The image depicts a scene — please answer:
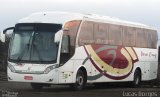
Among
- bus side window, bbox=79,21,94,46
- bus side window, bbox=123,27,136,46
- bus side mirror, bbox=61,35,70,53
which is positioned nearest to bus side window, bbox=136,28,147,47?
bus side window, bbox=123,27,136,46

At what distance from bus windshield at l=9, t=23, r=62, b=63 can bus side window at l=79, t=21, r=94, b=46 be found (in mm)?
1674

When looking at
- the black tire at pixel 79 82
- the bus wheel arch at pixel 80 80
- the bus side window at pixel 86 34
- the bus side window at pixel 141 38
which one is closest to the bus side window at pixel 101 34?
the bus side window at pixel 86 34

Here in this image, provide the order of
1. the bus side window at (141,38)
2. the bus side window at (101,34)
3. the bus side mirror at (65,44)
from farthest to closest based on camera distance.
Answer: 1. the bus side window at (141,38)
2. the bus side window at (101,34)
3. the bus side mirror at (65,44)

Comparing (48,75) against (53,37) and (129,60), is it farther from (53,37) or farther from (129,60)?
(129,60)

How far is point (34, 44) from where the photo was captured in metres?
24.4

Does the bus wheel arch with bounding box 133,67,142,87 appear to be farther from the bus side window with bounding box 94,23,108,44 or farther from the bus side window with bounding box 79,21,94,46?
the bus side window with bounding box 79,21,94,46

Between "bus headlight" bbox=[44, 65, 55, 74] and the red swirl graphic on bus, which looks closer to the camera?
"bus headlight" bbox=[44, 65, 55, 74]

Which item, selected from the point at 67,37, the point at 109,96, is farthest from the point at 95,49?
the point at 109,96

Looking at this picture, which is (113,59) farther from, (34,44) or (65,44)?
(34,44)

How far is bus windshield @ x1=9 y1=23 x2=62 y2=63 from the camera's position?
2411 centimetres

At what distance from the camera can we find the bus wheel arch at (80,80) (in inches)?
1009

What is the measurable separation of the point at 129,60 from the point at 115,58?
1.75m

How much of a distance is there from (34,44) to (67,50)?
1.38 meters

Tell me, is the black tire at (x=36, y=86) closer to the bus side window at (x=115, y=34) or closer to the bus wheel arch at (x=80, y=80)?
the bus wheel arch at (x=80, y=80)
